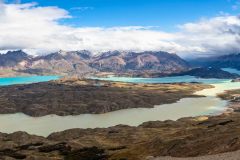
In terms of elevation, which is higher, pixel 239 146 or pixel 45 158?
pixel 239 146

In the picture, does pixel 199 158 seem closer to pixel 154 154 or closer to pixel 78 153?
pixel 154 154

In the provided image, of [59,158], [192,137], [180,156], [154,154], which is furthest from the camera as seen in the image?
[59,158]

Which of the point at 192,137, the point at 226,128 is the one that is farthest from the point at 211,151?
the point at 226,128

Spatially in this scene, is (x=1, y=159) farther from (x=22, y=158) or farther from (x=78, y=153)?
(x=78, y=153)

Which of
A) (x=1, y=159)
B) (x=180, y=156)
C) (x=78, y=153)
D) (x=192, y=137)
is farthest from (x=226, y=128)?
(x=1, y=159)

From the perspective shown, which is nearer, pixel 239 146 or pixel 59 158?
pixel 239 146

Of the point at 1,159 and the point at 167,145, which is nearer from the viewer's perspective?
the point at 167,145

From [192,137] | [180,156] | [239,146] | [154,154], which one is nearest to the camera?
[239,146]

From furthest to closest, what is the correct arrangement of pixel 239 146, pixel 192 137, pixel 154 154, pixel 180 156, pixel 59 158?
pixel 59 158, pixel 192 137, pixel 154 154, pixel 180 156, pixel 239 146

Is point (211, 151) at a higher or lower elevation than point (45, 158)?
higher
